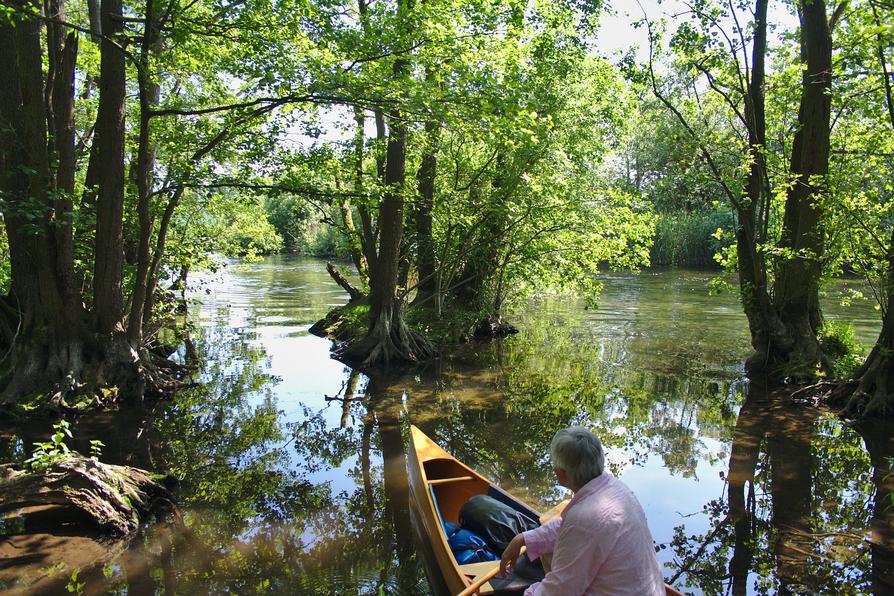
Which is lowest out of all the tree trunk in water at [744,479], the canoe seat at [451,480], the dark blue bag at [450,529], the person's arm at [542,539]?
the tree trunk in water at [744,479]

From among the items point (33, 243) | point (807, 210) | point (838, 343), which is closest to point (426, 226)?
point (807, 210)

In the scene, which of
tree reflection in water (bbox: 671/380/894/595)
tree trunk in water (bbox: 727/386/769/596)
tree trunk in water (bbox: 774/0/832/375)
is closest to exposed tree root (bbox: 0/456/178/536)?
tree reflection in water (bbox: 671/380/894/595)

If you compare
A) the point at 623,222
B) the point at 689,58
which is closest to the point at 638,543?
the point at 689,58

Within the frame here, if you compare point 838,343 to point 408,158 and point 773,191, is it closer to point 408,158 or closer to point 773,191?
point 773,191

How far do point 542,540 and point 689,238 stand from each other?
33.8 metres

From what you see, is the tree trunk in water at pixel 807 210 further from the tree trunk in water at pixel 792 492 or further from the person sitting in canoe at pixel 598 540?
the person sitting in canoe at pixel 598 540

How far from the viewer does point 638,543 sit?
2.79m

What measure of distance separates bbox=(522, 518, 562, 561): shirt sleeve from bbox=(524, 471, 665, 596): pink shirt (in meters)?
0.54

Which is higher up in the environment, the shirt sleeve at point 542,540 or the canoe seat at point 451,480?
the shirt sleeve at point 542,540

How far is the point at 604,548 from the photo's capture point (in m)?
2.75

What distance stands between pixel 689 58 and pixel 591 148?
4211 mm

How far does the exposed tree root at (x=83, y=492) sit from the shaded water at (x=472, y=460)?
32cm

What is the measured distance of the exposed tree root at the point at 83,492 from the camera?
16.6ft

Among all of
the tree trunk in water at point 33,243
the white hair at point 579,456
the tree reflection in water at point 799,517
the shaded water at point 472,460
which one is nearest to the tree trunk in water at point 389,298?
the shaded water at point 472,460
